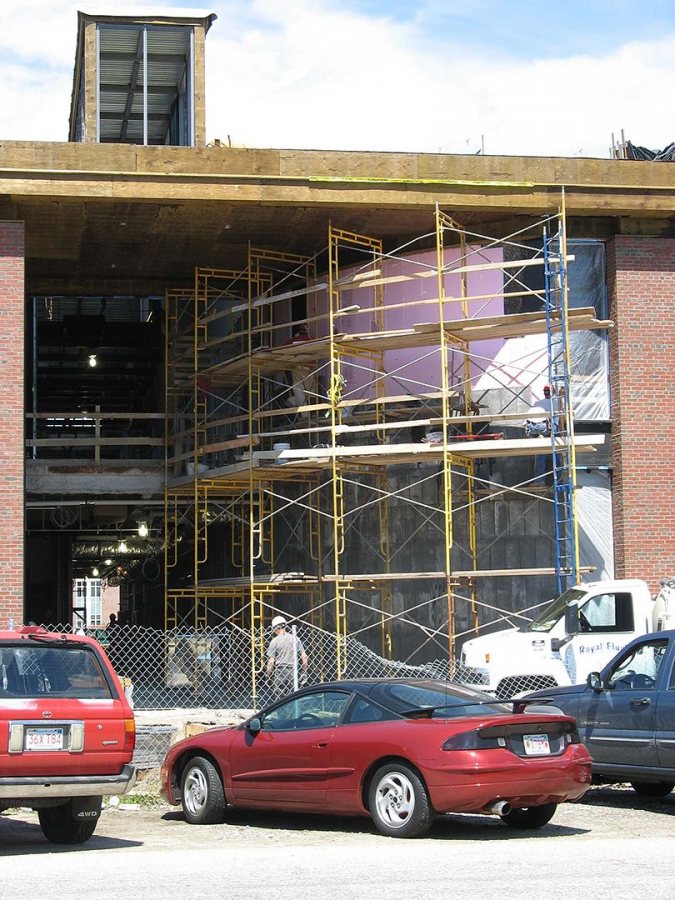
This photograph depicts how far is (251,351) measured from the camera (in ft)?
82.4

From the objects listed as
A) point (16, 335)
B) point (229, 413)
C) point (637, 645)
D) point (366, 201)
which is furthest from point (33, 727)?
point (229, 413)

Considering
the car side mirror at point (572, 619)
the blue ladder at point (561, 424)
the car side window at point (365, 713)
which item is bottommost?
the car side window at point (365, 713)

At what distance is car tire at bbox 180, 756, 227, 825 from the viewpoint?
1216 cm

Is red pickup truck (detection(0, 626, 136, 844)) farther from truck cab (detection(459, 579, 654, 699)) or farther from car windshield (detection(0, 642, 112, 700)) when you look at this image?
truck cab (detection(459, 579, 654, 699))

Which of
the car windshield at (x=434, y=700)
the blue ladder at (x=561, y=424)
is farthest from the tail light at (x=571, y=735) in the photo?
the blue ladder at (x=561, y=424)

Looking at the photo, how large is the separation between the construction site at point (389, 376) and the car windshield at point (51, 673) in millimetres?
9876

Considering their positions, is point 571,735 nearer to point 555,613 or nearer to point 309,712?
point 309,712

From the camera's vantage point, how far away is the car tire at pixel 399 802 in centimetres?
1063

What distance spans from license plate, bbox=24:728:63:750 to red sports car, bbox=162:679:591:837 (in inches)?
86.1

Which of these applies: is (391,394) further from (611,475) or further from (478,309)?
(611,475)

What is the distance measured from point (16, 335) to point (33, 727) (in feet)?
42.7

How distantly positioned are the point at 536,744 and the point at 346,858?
2002 millimetres

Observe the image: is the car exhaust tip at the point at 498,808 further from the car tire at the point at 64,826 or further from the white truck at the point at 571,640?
the white truck at the point at 571,640

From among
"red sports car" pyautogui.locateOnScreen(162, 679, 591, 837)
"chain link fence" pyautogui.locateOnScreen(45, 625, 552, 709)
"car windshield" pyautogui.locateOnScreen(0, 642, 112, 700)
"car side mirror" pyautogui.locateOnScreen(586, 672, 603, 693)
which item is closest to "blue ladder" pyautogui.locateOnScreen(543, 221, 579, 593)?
"chain link fence" pyautogui.locateOnScreen(45, 625, 552, 709)
